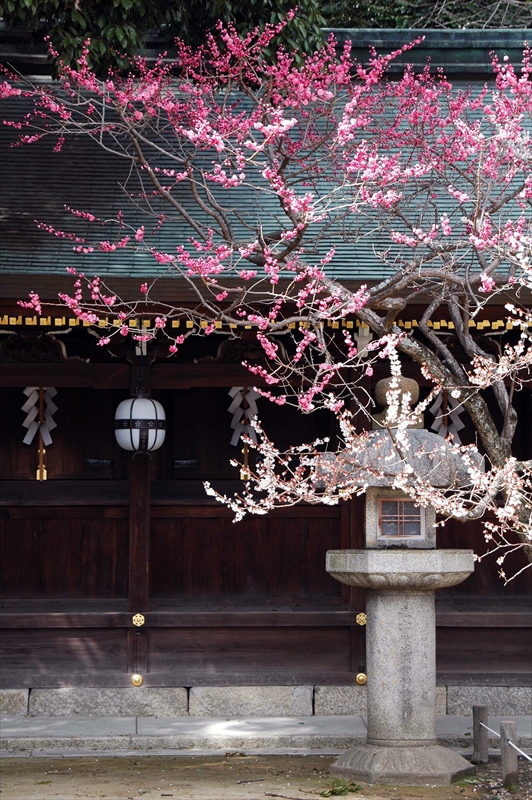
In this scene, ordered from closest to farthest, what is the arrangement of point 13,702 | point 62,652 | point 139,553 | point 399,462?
point 399,462 → point 13,702 → point 139,553 → point 62,652

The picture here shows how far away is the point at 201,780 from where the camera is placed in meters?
7.07

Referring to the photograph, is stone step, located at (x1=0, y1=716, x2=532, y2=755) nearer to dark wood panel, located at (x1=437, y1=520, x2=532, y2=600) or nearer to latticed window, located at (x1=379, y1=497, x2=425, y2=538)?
dark wood panel, located at (x1=437, y1=520, x2=532, y2=600)

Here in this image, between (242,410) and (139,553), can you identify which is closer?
(139,553)

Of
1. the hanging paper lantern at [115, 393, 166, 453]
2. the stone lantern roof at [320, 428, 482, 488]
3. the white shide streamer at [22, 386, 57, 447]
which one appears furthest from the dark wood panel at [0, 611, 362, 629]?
the stone lantern roof at [320, 428, 482, 488]

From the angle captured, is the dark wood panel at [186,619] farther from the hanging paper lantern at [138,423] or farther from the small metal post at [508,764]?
the small metal post at [508,764]

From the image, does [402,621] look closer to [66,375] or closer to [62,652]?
[62,652]

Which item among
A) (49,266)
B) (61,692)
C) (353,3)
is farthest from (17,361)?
(353,3)

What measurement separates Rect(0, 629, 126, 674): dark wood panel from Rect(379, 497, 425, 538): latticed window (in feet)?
10.3

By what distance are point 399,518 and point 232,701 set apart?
9.63 ft

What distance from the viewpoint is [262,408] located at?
9875 millimetres

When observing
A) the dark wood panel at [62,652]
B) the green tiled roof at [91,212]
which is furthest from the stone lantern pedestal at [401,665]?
the dark wood panel at [62,652]

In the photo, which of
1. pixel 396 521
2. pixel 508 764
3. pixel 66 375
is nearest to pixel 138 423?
pixel 66 375

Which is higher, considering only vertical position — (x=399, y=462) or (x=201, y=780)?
(x=399, y=462)

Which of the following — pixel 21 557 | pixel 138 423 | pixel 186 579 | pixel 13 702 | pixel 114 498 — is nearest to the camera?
pixel 138 423
